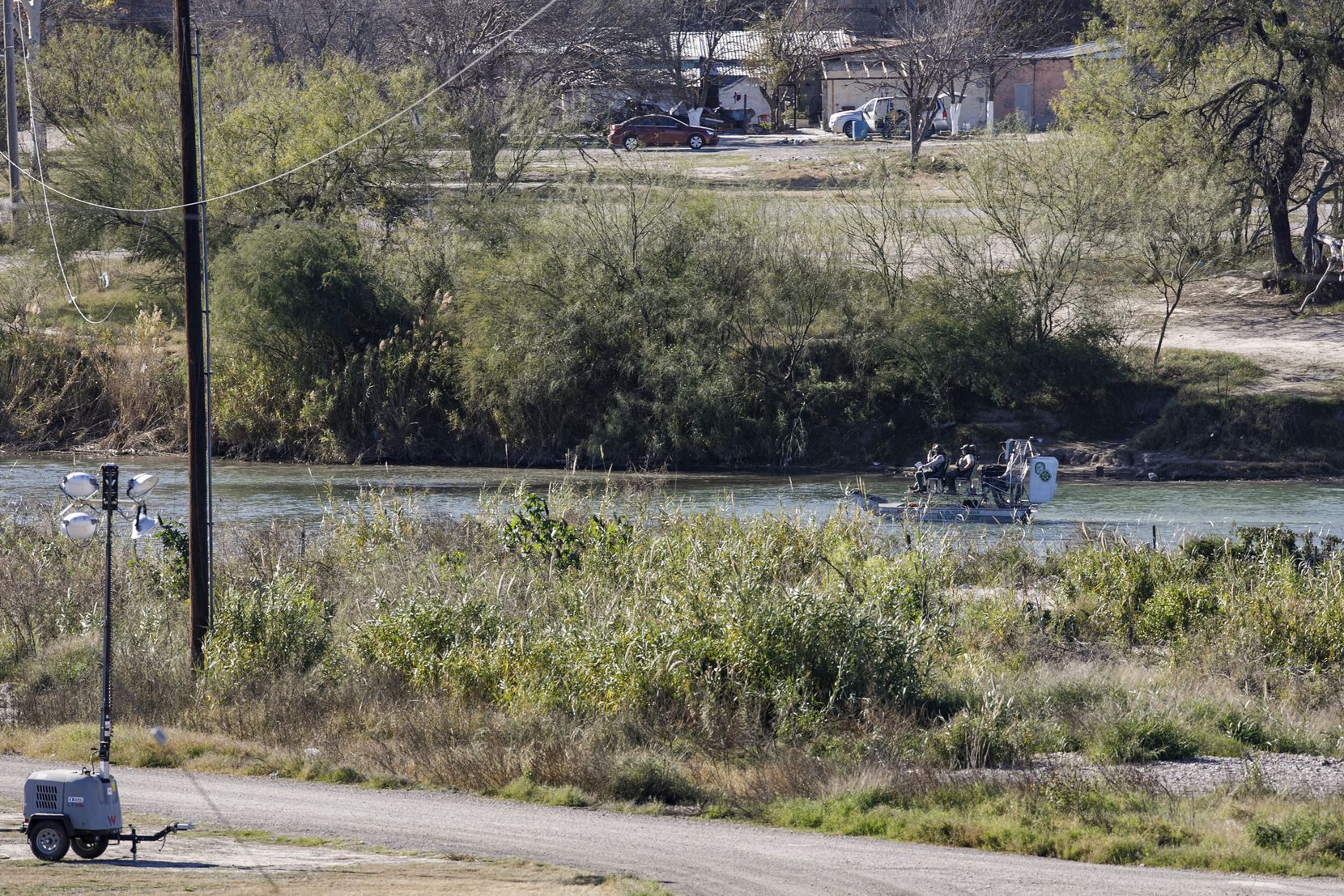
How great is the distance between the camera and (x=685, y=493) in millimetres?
38438

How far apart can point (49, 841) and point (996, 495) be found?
74.1 ft

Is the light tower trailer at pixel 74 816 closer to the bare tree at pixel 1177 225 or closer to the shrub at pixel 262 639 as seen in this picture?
the shrub at pixel 262 639

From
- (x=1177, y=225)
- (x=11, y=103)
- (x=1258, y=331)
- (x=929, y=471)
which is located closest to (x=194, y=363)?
(x=929, y=471)

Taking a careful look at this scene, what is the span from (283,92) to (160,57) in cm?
846

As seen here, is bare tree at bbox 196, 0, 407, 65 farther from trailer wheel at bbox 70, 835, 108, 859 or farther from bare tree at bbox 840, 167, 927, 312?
trailer wheel at bbox 70, 835, 108, 859

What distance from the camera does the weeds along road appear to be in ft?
42.0

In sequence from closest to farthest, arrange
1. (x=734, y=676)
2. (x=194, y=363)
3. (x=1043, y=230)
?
(x=734, y=676)
(x=194, y=363)
(x=1043, y=230)

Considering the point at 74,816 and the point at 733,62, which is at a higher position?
the point at 733,62

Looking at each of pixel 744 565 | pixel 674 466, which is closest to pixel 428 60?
pixel 674 466

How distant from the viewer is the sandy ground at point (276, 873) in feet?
40.6

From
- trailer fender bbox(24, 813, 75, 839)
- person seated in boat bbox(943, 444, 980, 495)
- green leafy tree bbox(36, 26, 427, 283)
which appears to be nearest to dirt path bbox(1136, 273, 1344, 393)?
person seated in boat bbox(943, 444, 980, 495)

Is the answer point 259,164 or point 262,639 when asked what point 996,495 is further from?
point 259,164

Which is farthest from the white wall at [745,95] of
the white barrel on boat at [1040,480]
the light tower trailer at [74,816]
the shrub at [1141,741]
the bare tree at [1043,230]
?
the light tower trailer at [74,816]

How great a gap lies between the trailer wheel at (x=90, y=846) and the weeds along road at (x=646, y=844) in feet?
2.72
